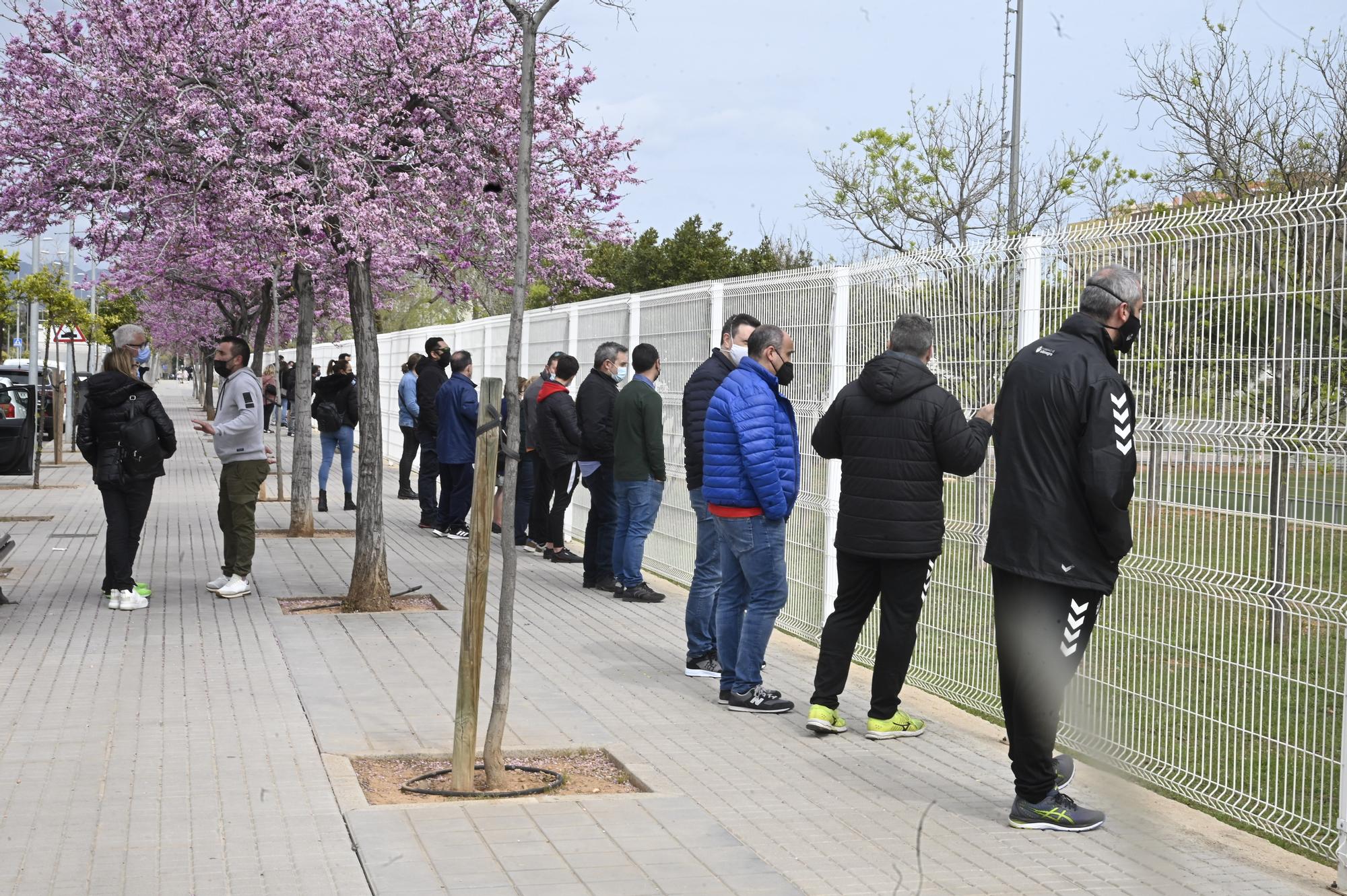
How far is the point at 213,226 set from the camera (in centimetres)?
1301

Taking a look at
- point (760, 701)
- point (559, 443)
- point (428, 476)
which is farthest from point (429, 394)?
point (760, 701)

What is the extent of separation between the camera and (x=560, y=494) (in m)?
14.4

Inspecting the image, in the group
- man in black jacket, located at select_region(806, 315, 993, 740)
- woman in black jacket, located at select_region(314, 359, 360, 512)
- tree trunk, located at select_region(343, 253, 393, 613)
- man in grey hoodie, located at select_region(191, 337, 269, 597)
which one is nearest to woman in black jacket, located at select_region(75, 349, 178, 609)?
man in grey hoodie, located at select_region(191, 337, 269, 597)

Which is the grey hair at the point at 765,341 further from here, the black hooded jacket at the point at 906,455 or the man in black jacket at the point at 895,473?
the black hooded jacket at the point at 906,455

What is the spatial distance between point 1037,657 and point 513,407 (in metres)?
2.39

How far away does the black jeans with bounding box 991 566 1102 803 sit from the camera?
5566mm

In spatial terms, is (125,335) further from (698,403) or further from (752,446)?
(752,446)

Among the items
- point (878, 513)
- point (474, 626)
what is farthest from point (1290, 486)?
point (474, 626)

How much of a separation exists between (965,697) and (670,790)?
2.64 meters

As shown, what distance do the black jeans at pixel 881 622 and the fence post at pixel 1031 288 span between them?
1266 mm

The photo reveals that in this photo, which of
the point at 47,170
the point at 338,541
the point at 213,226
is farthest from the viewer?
the point at 338,541

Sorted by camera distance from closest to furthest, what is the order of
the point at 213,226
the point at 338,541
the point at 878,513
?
the point at 878,513, the point at 213,226, the point at 338,541

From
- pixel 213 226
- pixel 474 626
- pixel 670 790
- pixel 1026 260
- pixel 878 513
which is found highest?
pixel 213 226

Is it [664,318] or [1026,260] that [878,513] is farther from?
[664,318]
